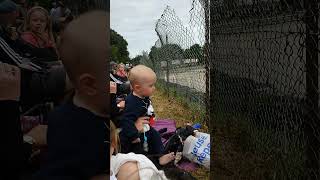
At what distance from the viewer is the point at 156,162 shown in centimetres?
463

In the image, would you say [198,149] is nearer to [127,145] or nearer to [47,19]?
[127,145]

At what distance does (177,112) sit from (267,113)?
6.22 metres

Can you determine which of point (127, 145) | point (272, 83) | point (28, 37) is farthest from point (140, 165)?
point (28, 37)

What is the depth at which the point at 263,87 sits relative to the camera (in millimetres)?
4301

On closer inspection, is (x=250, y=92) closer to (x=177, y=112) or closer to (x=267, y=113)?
(x=267, y=113)

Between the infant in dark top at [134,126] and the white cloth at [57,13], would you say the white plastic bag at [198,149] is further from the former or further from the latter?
the white cloth at [57,13]

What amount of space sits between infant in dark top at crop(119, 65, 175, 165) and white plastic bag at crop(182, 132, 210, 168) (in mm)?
435

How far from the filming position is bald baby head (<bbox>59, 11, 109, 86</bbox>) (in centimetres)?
125

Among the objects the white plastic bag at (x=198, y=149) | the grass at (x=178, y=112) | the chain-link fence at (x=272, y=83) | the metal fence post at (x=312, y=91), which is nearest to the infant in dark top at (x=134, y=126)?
the white plastic bag at (x=198, y=149)

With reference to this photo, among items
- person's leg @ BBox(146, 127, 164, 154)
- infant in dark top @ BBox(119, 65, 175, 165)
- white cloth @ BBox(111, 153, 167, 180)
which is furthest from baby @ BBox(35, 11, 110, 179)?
person's leg @ BBox(146, 127, 164, 154)

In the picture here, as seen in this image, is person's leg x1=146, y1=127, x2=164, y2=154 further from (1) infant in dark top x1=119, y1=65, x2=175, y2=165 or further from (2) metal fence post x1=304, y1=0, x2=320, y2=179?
(2) metal fence post x1=304, y1=0, x2=320, y2=179

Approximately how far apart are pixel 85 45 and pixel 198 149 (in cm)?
405

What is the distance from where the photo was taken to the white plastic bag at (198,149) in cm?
521

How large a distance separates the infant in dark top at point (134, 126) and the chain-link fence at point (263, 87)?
753mm
